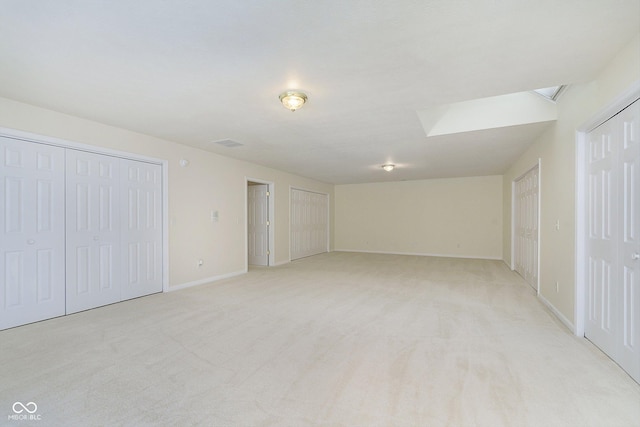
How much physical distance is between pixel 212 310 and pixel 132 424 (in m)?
2.10

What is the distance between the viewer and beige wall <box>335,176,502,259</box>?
28.3 ft

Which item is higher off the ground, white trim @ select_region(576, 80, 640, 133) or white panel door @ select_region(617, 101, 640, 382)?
white trim @ select_region(576, 80, 640, 133)

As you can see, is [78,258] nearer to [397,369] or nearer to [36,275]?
[36,275]

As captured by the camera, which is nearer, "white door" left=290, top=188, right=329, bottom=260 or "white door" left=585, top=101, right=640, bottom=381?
"white door" left=585, top=101, right=640, bottom=381

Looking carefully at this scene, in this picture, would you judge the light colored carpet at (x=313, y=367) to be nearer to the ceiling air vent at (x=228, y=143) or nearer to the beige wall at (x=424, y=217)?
the ceiling air vent at (x=228, y=143)

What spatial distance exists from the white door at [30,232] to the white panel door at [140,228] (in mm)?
730

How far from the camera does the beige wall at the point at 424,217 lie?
28.3ft

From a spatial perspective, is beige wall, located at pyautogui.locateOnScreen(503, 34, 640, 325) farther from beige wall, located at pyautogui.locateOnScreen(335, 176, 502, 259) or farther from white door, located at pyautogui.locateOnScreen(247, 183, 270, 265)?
white door, located at pyautogui.locateOnScreen(247, 183, 270, 265)

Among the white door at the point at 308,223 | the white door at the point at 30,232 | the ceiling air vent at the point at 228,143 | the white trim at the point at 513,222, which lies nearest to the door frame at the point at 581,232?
the white trim at the point at 513,222

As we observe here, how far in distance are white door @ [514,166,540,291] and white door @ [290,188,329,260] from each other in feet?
17.8

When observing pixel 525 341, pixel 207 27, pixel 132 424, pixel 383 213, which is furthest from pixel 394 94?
pixel 383 213

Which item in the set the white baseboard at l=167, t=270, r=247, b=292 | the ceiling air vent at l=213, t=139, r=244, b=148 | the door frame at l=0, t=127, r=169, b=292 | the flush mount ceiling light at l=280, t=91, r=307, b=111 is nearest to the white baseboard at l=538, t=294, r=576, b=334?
the flush mount ceiling light at l=280, t=91, r=307, b=111

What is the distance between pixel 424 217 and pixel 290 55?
8.19m

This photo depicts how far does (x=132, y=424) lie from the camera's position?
5.55ft
